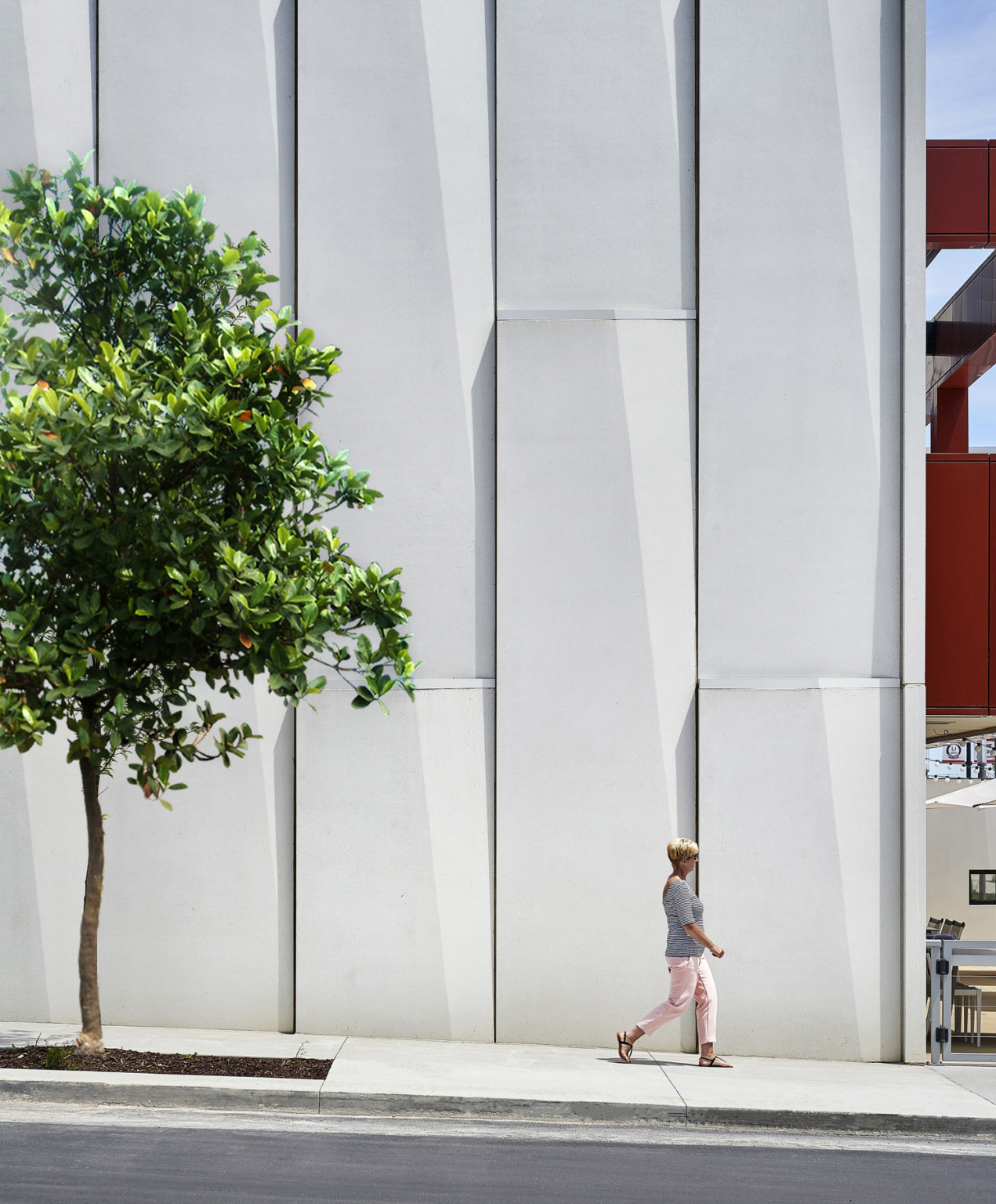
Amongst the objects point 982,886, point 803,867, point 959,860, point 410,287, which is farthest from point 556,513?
point 982,886

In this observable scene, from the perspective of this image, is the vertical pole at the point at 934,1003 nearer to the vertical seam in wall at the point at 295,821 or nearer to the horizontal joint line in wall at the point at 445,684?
the horizontal joint line in wall at the point at 445,684

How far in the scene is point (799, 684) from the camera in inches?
369

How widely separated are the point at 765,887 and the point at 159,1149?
5174mm

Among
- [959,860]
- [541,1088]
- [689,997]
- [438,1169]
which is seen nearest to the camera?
[438,1169]

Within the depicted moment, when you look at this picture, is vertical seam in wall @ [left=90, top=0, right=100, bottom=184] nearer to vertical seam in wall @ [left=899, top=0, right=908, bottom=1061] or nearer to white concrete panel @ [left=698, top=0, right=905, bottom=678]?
white concrete panel @ [left=698, top=0, right=905, bottom=678]

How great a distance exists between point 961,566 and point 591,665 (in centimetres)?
358

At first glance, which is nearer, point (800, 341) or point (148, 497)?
point (148, 497)

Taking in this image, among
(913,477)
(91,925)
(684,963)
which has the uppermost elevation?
(913,477)

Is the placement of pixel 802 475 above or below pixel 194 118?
below

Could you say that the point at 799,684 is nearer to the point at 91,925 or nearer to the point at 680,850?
the point at 680,850

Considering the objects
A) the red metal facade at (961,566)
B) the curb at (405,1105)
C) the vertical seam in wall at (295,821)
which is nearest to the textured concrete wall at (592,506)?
the vertical seam in wall at (295,821)

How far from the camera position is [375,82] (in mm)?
9570

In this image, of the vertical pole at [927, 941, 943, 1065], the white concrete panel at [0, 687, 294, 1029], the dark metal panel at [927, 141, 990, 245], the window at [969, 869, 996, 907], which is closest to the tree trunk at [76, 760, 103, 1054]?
the white concrete panel at [0, 687, 294, 1029]

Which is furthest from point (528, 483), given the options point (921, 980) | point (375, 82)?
point (921, 980)
